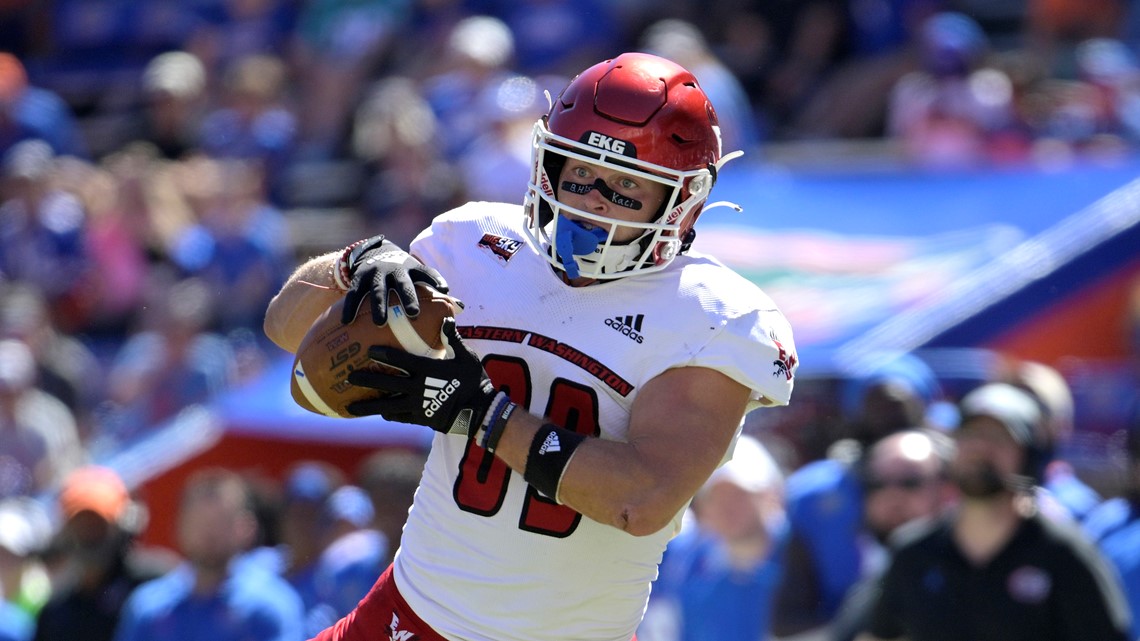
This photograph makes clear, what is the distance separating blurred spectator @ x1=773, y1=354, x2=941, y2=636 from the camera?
5328 millimetres

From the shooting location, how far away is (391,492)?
5.76 meters

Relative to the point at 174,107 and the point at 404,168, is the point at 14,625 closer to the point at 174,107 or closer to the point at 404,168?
the point at 404,168

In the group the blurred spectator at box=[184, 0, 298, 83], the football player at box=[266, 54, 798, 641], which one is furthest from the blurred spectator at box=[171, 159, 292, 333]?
the football player at box=[266, 54, 798, 641]

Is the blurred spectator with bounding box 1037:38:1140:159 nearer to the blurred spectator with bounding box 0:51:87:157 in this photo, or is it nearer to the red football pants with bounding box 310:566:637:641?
the red football pants with bounding box 310:566:637:641

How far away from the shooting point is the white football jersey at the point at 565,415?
109 inches

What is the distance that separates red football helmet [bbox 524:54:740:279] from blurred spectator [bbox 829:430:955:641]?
7.61 ft

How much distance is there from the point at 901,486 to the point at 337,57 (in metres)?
7.05

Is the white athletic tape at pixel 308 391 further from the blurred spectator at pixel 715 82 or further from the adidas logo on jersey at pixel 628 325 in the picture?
the blurred spectator at pixel 715 82

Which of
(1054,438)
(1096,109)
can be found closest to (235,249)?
(1096,109)

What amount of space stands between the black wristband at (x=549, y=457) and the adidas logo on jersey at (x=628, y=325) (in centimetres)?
24

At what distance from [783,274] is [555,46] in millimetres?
3270

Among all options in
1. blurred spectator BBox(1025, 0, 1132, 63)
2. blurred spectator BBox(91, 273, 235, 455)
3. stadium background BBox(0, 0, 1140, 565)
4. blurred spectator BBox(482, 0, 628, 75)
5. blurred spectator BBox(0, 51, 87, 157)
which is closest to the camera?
stadium background BBox(0, 0, 1140, 565)

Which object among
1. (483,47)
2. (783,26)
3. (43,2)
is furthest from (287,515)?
(43,2)

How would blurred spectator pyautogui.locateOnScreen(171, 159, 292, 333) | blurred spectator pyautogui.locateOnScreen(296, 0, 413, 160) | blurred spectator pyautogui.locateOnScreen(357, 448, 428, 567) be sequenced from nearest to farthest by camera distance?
1. blurred spectator pyautogui.locateOnScreen(357, 448, 428, 567)
2. blurred spectator pyautogui.locateOnScreen(171, 159, 292, 333)
3. blurred spectator pyautogui.locateOnScreen(296, 0, 413, 160)
